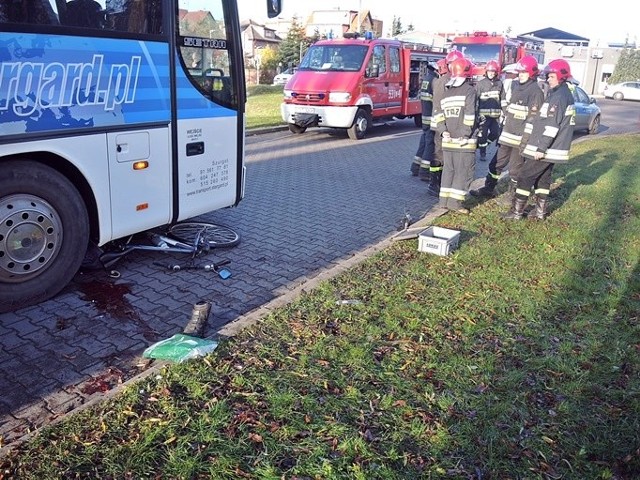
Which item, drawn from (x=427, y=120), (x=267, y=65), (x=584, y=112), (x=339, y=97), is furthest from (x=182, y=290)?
(x=267, y=65)

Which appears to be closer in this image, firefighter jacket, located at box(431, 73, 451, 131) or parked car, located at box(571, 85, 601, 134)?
firefighter jacket, located at box(431, 73, 451, 131)

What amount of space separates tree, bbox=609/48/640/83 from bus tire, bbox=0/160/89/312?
55.3m

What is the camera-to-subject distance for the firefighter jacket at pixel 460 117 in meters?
7.26

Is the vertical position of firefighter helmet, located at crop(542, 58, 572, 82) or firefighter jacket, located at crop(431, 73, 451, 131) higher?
firefighter helmet, located at crop(542, 58, 572, 82)

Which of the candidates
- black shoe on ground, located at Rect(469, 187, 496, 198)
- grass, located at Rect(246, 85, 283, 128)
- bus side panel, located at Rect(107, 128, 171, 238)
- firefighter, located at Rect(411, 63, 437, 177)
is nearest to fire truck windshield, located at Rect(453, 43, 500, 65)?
grass, located at Rect(246, 85, 283, 128)

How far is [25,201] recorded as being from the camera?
430 centimetres

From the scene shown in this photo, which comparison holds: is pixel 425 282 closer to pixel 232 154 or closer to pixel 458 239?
pixel 458 239

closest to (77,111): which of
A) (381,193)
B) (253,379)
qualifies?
(253,379)

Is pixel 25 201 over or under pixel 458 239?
over

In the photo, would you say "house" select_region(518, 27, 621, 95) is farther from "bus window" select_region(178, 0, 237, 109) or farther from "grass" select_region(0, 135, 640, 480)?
"grass" select_region(0, 135, 640, 480)

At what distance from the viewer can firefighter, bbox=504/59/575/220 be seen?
700cm

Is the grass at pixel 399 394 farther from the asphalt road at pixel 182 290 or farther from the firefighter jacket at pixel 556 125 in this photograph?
the firefighter jacket at pixel 556 125

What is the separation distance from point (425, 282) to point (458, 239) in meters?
1.24

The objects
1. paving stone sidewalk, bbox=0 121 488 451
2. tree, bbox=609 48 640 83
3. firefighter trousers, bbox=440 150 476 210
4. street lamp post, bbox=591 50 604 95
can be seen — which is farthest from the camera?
tree, bbox=609 48 640 83
